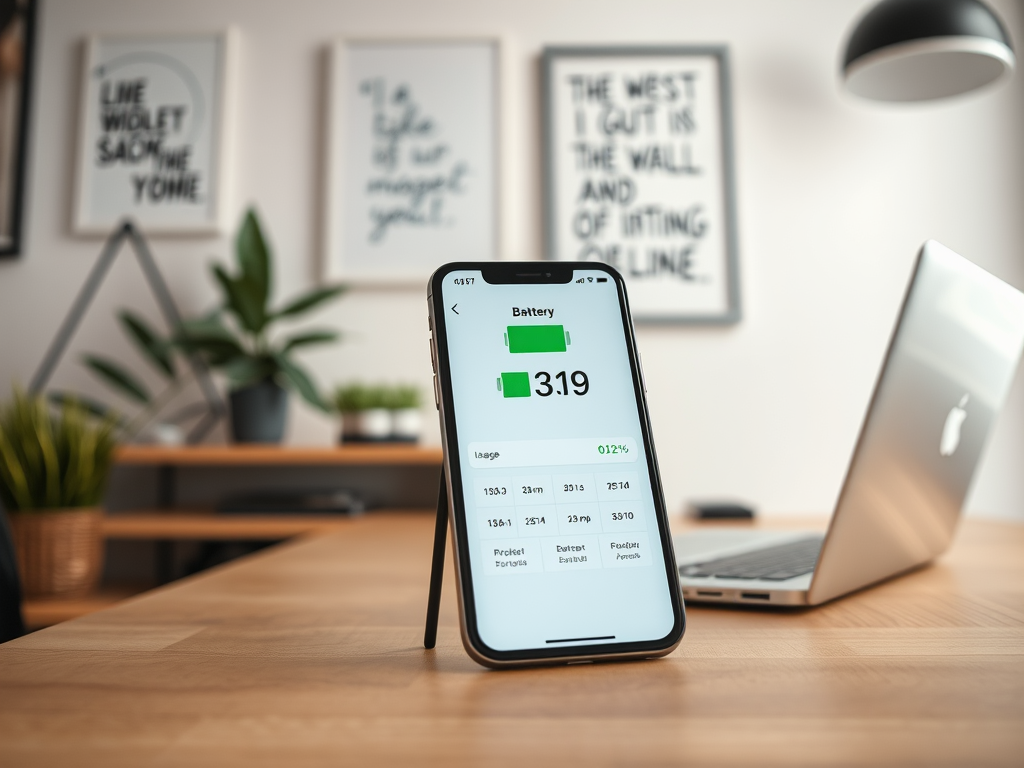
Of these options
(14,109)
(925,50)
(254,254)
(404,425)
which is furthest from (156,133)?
(925,50)

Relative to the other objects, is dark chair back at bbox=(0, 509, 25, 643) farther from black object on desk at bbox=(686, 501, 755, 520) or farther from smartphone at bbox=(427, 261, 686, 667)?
black object on desk at bbox=(686, 501, 755, 520)

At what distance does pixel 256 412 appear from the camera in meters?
1.56

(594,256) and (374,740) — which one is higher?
(594,256)

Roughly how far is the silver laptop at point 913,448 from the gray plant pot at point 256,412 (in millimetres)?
1096

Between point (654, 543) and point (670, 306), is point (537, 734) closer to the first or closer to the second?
point (654, 543)

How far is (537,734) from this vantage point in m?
0.30

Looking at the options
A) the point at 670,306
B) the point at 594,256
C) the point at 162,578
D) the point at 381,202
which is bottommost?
the point at 162,578

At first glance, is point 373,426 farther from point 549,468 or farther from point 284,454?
point 549,468

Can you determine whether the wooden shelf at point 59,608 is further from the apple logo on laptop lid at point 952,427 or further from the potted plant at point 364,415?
the apple logo on laptop lid at point 952,427

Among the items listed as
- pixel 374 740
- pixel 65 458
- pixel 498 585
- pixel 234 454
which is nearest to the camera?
pixel 374 740

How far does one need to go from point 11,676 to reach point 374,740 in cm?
21

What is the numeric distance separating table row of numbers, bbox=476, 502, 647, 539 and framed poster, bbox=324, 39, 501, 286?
142 cm

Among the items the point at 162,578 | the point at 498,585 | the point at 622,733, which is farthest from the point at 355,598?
the point at 162,578

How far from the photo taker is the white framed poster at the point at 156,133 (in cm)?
183
